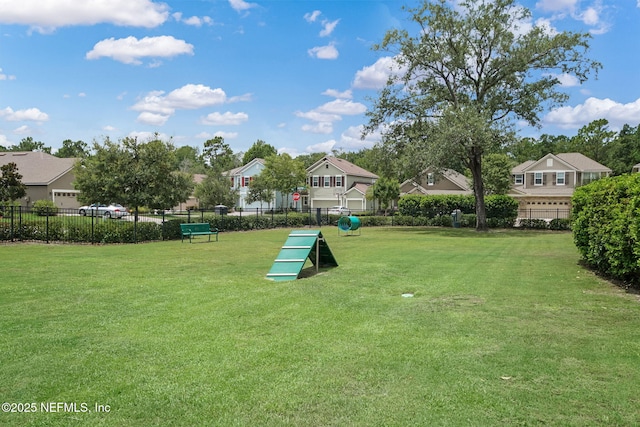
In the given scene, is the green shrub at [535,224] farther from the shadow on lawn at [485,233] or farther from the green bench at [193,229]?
the green bench at [193,229]

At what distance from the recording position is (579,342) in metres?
5.64

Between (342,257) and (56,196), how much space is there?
135 feet

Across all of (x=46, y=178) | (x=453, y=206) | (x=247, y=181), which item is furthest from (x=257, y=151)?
(x=453, y=206)

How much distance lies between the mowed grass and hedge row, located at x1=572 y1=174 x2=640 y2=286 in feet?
2.43

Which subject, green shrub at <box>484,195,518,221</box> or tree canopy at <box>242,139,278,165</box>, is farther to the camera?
tree canopy at <box>242,139,278,165</box>

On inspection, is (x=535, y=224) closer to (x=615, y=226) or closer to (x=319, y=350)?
(x=615, y=226)

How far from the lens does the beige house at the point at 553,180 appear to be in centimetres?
4962

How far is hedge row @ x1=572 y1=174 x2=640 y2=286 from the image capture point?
830cm

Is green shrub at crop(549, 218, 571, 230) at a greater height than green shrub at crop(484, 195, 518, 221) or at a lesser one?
lesser

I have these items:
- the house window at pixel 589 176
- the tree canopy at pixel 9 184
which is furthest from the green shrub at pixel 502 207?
the tree canopy at pixel 9 184

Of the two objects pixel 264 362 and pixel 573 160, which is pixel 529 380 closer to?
pixel 264 362

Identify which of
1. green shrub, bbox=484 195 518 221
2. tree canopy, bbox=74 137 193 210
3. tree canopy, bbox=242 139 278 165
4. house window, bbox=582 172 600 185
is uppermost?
tree canopy, bbox=242 139 278 165

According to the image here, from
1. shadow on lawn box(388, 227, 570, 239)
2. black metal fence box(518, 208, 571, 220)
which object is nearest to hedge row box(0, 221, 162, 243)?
shadow on lawn box(388, 227, 570, 239)

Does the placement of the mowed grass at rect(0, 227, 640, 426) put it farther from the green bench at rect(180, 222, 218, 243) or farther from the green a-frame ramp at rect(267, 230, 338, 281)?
the green bench at rect(180, 222, 218, 243)
